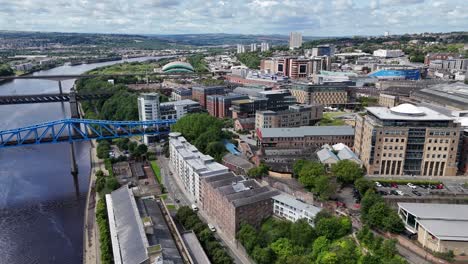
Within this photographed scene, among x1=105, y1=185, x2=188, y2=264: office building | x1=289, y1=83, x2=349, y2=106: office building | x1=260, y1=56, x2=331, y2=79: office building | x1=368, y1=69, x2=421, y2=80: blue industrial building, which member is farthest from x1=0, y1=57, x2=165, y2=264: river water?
x1=368, y1=69, x2=421, y2=80: blue industrial building

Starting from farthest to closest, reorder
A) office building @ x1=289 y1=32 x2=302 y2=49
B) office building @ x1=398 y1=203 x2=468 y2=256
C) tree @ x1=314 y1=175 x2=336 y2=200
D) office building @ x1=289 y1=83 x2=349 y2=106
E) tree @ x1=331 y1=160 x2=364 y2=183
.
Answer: office building @ x1=289 y1=32 x2=302 y2=49 → office building @ x1=289 y1=83 x2=349 y2=106 → tree @ x1=331 y1=160 x2=364 y2=183 → tree @ x1=314 y1=175 x2=336 y2=200 → office building @ x1=398 y1=203 x2=468 y2=256

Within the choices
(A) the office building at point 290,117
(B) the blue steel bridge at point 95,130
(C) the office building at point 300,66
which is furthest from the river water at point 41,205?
(C) the office building at point 300,66

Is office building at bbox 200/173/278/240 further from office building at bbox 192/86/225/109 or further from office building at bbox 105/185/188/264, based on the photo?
office building at bbox 192/86/225/109

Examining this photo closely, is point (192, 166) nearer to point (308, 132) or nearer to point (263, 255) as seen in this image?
point (263, 255)

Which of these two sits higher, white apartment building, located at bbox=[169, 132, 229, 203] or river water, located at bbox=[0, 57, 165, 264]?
white apartment building, located at bbox=[169, 132, 229, 203]

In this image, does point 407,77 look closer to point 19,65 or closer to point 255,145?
point 255,145

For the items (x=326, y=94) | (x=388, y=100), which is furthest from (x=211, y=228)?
(x=388, y=100)

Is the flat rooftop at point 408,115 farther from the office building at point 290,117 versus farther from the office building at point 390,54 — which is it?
the office building at point 390,54
